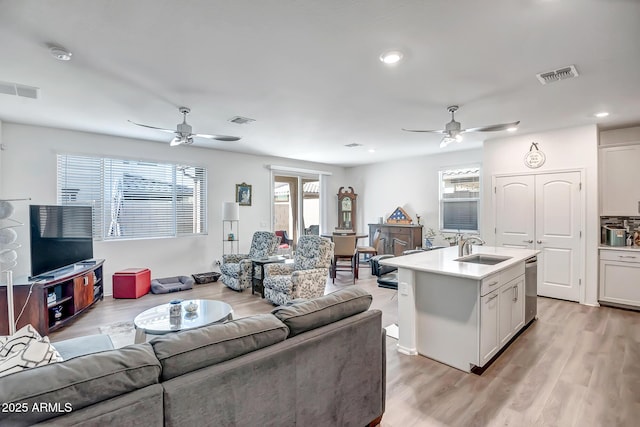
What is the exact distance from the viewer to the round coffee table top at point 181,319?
270cm

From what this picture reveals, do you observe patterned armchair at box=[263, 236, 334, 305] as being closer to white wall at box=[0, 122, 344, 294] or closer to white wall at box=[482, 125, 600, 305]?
white wall at box=[0, 122, 344, 294]

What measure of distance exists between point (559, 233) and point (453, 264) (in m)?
2.94

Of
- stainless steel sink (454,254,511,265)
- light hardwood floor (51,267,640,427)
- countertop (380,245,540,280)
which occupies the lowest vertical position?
light hardwood floor (51,267,640,427)

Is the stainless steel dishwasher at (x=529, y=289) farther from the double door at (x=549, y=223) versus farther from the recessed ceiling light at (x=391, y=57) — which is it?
the recessed ceiling light at (x=391, y=57)

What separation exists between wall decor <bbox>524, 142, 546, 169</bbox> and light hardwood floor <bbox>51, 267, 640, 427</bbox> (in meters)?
2.29

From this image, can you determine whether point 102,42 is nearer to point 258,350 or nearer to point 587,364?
point 258,350

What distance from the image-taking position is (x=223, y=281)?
5.61 m

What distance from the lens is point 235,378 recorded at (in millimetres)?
1305

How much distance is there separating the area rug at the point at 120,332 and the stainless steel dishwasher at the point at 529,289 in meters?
4.28

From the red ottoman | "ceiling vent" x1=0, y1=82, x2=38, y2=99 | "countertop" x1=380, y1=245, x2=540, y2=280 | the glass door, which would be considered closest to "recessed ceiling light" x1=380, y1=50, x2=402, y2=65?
"countertop" x1=380, y1=245, x2=540, y2=280

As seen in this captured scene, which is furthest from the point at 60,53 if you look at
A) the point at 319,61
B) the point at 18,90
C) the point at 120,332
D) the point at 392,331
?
the point at 392,331

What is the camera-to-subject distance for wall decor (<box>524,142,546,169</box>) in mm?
4832

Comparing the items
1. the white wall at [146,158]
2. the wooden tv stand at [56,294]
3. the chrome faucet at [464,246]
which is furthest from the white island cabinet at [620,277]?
the wooden tv stand at [56,294]

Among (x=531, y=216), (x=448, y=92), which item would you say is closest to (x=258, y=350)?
(x=448, y=92)
